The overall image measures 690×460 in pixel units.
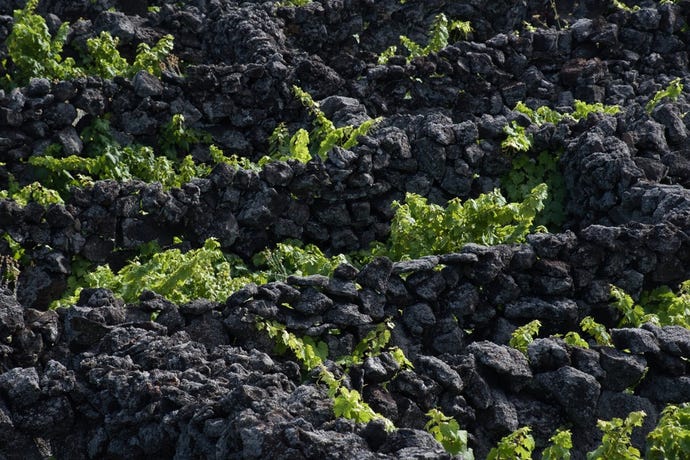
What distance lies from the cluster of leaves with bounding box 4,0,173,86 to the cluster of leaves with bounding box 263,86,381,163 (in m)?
1.67

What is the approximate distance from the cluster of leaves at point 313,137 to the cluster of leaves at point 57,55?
5.47 ft

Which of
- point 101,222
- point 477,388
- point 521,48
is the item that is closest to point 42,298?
point 101,222

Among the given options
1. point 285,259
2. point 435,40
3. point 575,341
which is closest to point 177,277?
point 285,259

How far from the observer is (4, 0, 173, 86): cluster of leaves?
12.7m

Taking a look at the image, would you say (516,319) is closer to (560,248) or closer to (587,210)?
(560,248)

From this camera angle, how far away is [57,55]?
42.3 feet

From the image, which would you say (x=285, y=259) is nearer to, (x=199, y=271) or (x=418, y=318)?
(x=199, y=271)

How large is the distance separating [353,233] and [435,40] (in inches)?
164

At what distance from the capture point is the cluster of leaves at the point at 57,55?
12695 millimetres

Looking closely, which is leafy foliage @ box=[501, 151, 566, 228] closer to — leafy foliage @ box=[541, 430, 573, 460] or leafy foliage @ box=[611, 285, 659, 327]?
leafy foliage @ box=[611, 285, 659, 327]

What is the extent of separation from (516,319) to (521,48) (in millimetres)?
6074

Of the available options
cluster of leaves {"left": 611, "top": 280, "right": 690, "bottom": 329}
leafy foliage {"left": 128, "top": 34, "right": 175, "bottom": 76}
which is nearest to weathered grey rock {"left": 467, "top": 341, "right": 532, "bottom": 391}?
cluster of leaves {"left": 611, "top": 280, "right": 690, "bottom": 329}

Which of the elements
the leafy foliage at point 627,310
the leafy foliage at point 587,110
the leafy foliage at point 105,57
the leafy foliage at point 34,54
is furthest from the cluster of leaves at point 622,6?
the leafy foliage at point 34,54

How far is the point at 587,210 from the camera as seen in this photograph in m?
11.6
